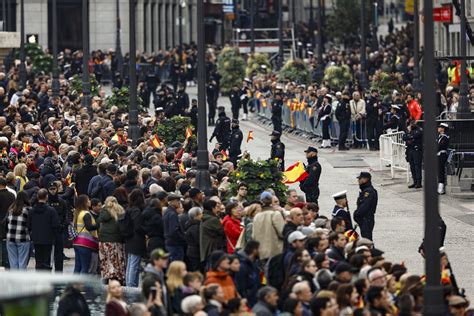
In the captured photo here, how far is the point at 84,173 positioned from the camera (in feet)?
98.9

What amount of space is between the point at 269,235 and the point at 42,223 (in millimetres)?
4562

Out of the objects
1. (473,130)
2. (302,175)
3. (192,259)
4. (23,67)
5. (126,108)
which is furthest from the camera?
(23,67)

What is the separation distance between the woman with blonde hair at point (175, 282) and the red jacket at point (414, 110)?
26.5m

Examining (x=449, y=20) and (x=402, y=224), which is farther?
(x=449, y=20)

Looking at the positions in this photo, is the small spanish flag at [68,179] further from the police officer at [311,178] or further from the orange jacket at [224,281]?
the orange jacket at [224,281]

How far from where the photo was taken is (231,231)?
2345 cm

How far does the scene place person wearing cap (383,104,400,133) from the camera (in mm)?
44000

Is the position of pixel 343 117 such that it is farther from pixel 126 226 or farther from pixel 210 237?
pixel 210 237

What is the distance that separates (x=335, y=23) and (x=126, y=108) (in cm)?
5104

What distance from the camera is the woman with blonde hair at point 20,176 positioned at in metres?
28.9

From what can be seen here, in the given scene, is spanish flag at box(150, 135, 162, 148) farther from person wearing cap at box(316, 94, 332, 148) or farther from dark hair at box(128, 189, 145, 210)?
person wearing cap at box(316, 94, 332, 148)

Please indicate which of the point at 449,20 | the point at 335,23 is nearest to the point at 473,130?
the point at 449,20

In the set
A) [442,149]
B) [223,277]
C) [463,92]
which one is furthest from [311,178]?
[223,277]

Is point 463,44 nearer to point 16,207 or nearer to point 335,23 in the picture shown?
point 16,207
